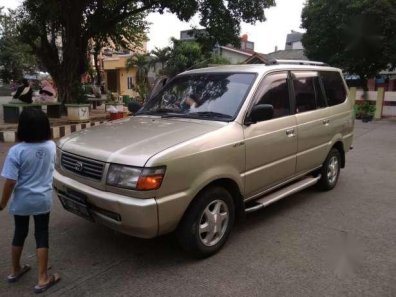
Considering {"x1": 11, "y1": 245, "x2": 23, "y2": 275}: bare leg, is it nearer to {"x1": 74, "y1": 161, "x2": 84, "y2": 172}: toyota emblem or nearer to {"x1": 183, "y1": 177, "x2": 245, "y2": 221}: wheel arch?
Result: {"x1": 74, "y1": 161, "x2": 84, "y2": 172}: toyota emblem

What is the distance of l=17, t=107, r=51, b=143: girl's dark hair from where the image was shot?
10.2 ft

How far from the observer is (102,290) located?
3250 mm

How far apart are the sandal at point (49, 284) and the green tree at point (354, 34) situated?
17826 millimetres

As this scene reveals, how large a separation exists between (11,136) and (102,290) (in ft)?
26.3

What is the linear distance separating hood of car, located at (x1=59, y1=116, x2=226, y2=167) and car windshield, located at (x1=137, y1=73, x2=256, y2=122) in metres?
0.20

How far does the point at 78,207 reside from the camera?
3.70 metres

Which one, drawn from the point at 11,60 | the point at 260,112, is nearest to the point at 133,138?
the point at 260,112

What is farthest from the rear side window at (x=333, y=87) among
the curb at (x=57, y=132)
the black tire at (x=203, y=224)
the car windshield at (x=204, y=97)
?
the curb at (x=57, y=132)

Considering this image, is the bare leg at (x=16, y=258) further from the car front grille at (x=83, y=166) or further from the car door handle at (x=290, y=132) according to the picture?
the car door handle at (x=290, y=132)

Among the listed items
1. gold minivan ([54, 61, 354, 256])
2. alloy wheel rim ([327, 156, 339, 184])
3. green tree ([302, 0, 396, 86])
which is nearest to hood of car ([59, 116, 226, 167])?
gold minivan ([54, 61, 354, 256])

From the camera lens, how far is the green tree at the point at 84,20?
14.1 meters

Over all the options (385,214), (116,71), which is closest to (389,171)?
(385,214)

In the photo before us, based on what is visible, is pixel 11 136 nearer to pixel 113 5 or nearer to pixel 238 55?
pixel 113 5

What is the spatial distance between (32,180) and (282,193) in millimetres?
2777
